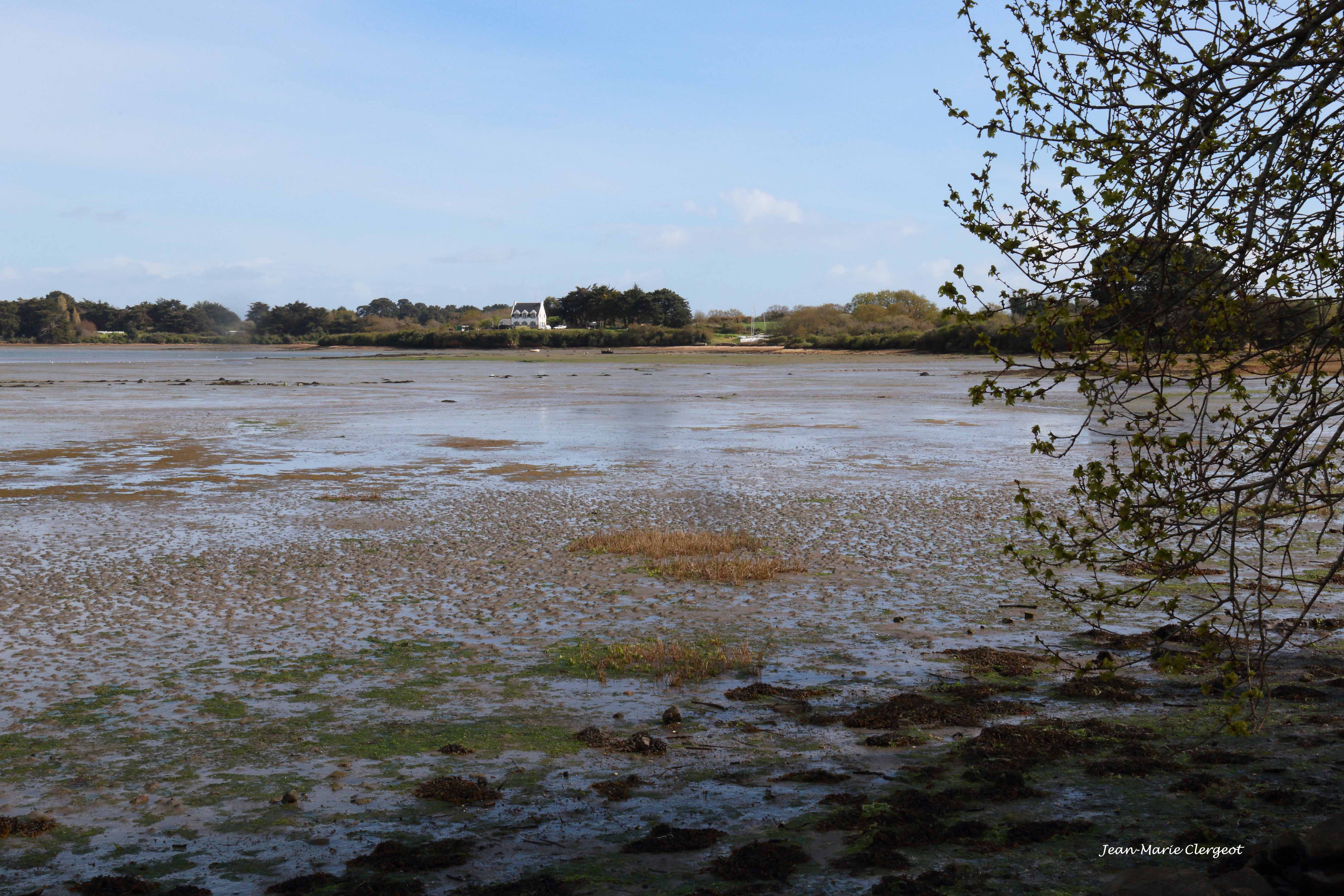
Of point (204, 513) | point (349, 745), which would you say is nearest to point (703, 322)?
point (204, 513)

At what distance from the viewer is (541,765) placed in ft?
24.3

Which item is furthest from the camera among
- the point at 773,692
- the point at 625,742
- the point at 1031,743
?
the point at 773,692

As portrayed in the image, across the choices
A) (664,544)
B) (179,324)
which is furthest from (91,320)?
(664,544)

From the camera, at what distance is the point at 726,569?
1327cm

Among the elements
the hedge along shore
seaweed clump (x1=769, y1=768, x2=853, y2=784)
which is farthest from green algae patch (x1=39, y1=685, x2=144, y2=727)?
the hedge along shore

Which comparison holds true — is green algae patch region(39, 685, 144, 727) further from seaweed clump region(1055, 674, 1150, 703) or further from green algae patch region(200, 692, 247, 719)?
seaweed clump region(1055, 674, 1150, 703)

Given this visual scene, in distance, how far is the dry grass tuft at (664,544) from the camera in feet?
47.7

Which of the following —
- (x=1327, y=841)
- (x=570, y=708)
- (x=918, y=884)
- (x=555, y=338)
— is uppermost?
(x=555, y=338)

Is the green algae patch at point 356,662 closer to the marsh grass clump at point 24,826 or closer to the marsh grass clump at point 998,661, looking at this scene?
the marsh grass clump at point 24,826

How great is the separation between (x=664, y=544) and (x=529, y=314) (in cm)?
17335

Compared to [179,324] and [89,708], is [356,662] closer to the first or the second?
[89,708]

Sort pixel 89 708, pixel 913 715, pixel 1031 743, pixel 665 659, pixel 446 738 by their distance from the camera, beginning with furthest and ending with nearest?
pixel 665 659, pixel 89 708, pixel 913 715, pixel 446 738, pixel 1031 743

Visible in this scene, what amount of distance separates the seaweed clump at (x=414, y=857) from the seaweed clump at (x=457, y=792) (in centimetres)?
59

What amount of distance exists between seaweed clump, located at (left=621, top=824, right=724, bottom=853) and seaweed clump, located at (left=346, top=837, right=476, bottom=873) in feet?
3.02
